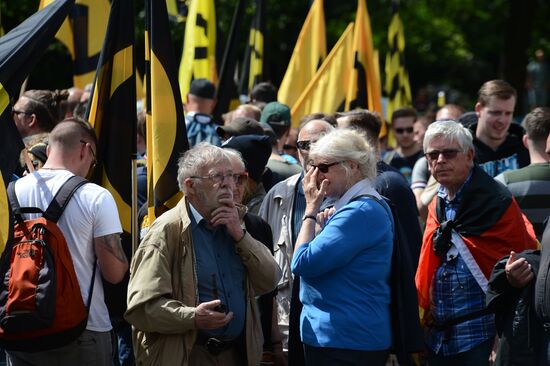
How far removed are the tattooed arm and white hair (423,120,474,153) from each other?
6.31 feet

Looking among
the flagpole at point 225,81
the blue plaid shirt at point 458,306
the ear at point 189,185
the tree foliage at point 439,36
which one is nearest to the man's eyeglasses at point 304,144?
the blue plaid shirt at point 458,306

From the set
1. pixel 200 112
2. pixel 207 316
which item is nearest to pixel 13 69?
pixel 207 316

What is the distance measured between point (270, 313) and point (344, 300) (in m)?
0.82

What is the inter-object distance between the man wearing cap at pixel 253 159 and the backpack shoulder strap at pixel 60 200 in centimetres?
144

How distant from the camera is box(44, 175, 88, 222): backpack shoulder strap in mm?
5180

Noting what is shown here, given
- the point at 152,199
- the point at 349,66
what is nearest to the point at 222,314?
the point at 152,199

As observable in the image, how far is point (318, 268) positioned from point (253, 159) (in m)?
1.58

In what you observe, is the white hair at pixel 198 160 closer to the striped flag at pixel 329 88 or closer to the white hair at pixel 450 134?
the white hair at pixel 450 134

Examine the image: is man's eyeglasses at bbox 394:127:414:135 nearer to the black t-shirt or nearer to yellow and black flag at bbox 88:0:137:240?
the black t-shirt

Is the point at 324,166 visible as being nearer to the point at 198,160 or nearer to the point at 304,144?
the point at 198,160

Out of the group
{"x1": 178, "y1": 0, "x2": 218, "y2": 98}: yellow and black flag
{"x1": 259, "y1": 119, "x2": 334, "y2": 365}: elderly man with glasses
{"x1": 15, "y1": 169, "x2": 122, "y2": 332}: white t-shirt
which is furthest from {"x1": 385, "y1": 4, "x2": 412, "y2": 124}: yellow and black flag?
{"x1": 15, "y1": 169, "x2": 122, "y2": 332}: white t-shirt

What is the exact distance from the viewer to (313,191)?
532 centimetres

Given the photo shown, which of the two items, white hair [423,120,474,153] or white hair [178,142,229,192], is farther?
white hair [423,120,474,153]

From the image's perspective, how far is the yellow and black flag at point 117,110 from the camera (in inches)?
246
